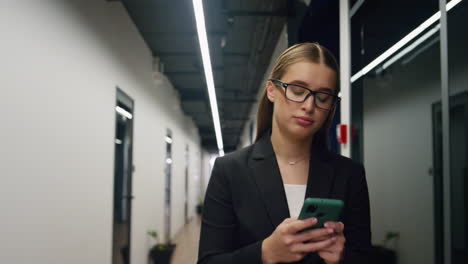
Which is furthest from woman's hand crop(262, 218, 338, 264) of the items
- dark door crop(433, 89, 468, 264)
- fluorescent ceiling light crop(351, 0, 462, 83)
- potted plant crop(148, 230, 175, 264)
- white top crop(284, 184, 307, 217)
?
potted plant crop(148, 230, 175, 264)

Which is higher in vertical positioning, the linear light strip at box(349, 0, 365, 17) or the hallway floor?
the linear light strip at box(349, 0, 365, 17)

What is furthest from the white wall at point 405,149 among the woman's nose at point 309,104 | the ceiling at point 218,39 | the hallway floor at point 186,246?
the hallway floor at point 186,246

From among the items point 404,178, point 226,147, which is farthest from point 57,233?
point 226,147

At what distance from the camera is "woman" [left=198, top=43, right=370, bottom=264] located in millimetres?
921

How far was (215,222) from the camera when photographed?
3.11ft

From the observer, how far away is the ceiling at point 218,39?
4004 millimetres

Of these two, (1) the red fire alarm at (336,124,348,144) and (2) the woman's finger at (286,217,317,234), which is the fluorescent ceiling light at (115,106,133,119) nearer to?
(1) the red fire alarm at (336,124,348,144)

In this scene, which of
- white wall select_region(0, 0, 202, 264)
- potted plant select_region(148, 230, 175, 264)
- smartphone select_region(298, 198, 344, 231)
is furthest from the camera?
potted plant select_region(148, 230, 175, 264)

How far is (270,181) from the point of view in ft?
3.19

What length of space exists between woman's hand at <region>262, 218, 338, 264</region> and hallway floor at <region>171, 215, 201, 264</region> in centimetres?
500

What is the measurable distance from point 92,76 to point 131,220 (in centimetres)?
204

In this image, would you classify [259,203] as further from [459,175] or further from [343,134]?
[343,134]

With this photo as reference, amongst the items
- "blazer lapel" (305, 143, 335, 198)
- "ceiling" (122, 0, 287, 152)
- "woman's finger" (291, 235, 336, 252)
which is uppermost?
"ceiling" (122, 0, 287, 152)

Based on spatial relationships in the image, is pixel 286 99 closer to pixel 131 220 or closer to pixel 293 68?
pixel 293 68
